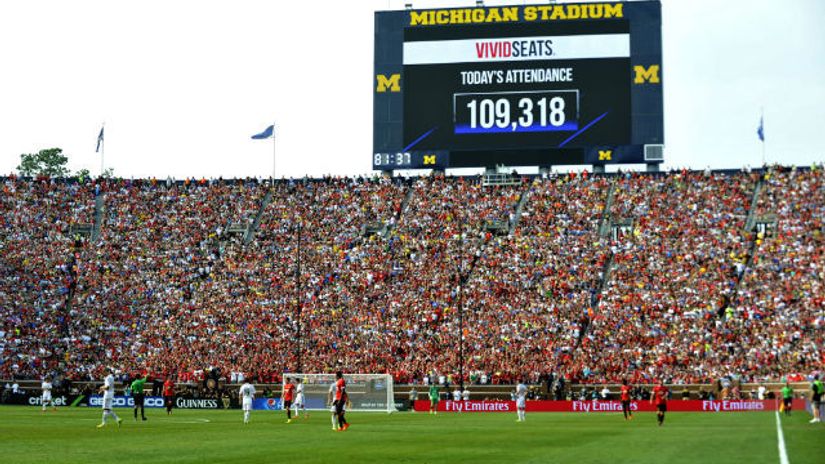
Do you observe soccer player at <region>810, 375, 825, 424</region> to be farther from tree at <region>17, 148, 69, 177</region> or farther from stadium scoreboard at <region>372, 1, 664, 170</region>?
tree at <region>17, 148, 69, 177</region>

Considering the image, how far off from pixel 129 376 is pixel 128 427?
30.1 metres

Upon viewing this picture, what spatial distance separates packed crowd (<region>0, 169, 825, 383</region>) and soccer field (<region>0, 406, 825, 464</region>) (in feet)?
61.7

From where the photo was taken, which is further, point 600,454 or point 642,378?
point 642,378

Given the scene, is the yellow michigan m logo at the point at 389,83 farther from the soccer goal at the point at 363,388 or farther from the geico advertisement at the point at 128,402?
the geico advertisement at the point at 128,402

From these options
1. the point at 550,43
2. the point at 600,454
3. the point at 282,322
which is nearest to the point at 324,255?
the point at 282,322

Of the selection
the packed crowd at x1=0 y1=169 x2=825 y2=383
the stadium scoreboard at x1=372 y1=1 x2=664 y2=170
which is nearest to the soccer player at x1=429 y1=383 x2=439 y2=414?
the packed crowd at x1=0 y1=169 x2=825 y2=383

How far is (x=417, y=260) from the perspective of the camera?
70.8 metres

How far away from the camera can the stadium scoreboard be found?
68.3 metres

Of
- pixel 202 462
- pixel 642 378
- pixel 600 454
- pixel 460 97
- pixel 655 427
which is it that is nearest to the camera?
pixel 202 462

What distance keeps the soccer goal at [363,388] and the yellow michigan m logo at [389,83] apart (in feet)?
68.0

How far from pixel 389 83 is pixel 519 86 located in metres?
8.75

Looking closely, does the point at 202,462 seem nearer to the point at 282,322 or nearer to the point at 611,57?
the point at 282,322

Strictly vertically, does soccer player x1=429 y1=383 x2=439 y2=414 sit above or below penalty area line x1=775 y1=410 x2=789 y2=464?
below

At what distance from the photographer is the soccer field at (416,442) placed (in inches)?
922
